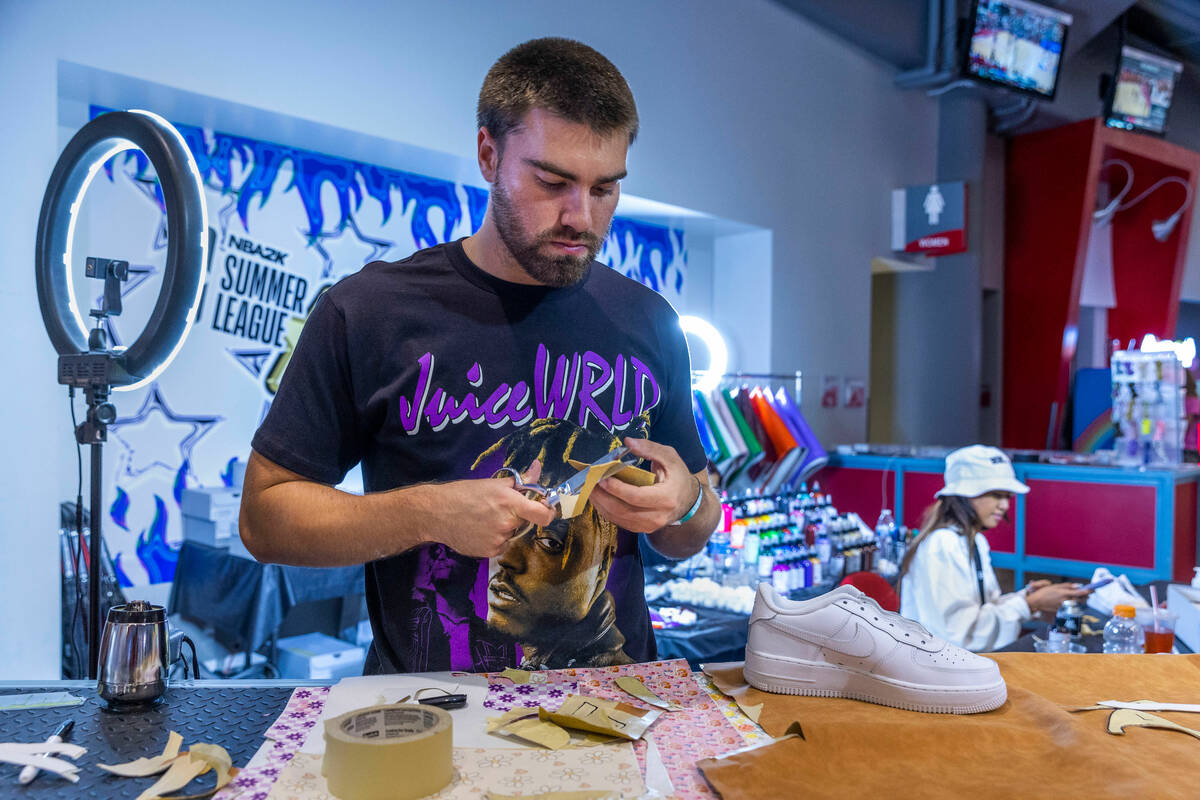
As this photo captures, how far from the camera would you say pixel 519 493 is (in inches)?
42.8

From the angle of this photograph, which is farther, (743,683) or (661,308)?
(661,308)

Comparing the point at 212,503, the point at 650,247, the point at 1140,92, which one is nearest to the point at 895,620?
the point at 212,503

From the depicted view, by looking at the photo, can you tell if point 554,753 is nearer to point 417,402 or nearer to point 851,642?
point 851,642

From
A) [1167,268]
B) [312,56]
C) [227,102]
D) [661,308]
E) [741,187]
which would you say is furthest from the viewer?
[1167,268]

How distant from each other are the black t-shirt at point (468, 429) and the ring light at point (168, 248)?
0.66 m

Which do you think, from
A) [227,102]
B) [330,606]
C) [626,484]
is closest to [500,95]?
[626,484]

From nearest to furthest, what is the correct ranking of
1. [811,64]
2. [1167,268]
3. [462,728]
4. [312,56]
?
[462,728]
[312,56]
[811,64]
[1167,268]

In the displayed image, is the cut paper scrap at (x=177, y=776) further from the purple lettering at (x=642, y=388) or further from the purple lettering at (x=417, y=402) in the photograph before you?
the purple lettering at (x=642, y=388)

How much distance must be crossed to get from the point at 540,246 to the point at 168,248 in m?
0.97

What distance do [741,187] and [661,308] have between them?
13.2ft

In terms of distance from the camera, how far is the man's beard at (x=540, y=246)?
135cm

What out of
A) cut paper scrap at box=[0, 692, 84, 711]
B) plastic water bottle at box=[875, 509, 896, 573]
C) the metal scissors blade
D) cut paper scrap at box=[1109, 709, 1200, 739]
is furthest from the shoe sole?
plastic water bottle at box=[875, 509, 896, 573]

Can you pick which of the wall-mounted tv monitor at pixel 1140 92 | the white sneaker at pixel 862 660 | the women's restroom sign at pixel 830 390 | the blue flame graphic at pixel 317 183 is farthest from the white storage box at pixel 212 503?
the wall-mounted tv monitor at pixel 1140 92

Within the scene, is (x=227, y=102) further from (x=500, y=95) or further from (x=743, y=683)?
(x=743, y=683)
